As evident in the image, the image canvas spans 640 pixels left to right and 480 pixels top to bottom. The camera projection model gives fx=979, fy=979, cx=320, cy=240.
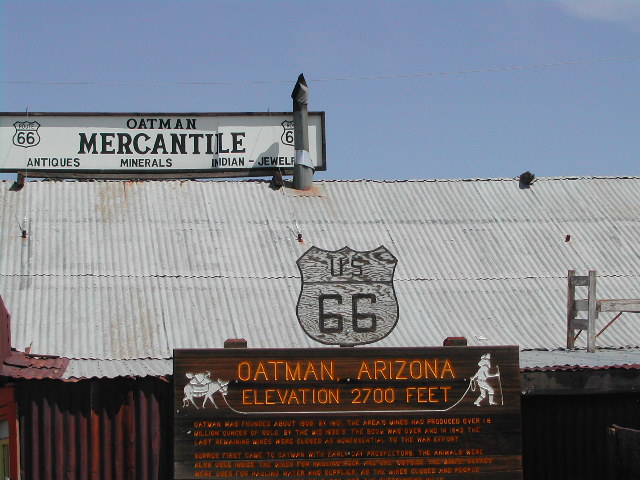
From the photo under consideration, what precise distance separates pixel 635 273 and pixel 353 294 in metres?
13.0

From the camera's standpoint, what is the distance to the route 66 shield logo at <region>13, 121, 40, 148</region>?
87.4 ft

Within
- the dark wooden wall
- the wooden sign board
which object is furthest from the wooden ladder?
the dark wooden wall

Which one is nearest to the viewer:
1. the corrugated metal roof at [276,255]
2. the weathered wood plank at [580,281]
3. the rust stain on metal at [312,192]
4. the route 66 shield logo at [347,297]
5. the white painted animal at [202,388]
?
the white painted animal at [202,388]

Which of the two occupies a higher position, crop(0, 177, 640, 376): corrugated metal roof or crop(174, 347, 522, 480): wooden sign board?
crop(0, 177, 640, 376): corrugated metal roof

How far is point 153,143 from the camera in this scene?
27.0 metres

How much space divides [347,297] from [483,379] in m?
2.10

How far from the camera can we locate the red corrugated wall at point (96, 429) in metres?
13.7

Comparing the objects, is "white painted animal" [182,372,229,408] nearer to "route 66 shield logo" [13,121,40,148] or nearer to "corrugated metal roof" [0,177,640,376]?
"corrugated metal roof" [0,177,640,376]

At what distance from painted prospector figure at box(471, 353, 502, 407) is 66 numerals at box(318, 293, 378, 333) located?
1.51 metres

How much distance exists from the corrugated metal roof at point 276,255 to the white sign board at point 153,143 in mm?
986

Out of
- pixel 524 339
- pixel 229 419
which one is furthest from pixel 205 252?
pixel 229 419

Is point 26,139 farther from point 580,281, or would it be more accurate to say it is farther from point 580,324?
point 580,324

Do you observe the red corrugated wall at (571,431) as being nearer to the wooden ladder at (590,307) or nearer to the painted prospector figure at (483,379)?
the wooden ladder at (590,307)


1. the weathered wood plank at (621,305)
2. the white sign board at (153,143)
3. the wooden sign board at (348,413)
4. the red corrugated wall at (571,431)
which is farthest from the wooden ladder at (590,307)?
the white sign board at (153,143)
